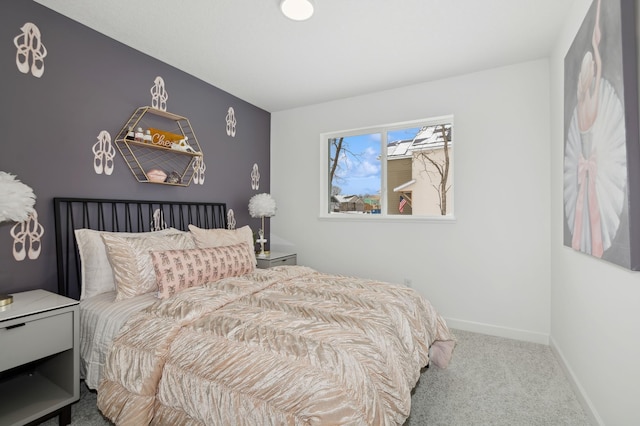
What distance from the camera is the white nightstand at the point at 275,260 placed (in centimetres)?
346

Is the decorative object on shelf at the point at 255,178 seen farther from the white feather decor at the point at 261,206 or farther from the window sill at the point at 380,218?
the window sill at the point at 380,218

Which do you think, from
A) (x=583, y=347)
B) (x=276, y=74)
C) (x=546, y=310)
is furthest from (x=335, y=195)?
(x=583, y=347)

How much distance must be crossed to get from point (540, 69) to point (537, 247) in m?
1.65

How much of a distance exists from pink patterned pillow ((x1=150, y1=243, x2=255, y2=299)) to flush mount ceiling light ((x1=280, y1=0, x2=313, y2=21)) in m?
1.81

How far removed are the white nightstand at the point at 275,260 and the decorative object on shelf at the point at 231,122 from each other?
5.05ft

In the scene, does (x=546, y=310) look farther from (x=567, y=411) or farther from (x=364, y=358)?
(x=364, y=358)

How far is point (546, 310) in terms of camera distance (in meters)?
2.80

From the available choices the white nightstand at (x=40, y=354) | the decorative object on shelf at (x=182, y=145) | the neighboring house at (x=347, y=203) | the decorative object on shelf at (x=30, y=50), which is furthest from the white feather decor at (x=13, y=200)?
the neighboring house at (x=347, y=203)

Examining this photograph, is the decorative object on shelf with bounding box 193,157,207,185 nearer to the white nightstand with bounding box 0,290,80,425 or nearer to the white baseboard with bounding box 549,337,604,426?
the white nightstand with bounding box 0,290,80,425

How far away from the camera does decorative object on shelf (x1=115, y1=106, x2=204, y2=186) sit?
2654 mm

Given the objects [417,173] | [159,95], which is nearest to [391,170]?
[417,173]

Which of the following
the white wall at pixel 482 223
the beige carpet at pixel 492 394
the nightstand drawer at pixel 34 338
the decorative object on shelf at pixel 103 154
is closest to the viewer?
the nightstand drawer at pixel 34 338

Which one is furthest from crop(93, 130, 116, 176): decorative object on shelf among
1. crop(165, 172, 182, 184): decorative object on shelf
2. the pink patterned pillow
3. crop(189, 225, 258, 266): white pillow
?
the pink patterned pillow

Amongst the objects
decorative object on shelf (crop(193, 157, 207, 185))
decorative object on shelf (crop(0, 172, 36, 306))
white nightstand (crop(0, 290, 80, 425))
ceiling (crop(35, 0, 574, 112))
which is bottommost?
white nightstand (crop(0, 290, 80, 425))
